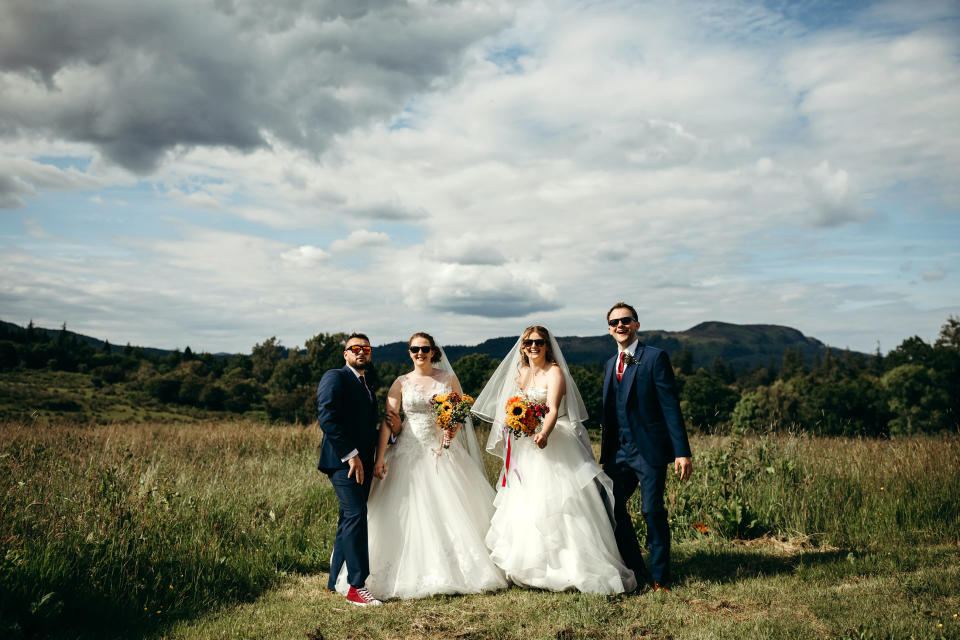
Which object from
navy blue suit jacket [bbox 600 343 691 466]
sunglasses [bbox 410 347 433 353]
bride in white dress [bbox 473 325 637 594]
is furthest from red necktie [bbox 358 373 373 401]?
navy blue suit jacket [bbox 600 343 691 466]

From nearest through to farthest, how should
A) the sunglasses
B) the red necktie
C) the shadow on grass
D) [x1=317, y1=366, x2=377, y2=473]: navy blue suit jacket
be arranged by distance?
[x1=317, y1=366, x2=377, y2=473]: navy blue suit jacket, the red necktie, the shadow on grass, the sunglasses

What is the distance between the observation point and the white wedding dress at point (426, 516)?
582 cm

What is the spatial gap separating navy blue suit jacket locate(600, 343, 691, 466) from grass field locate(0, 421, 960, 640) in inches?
51.7

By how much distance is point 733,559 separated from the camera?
6.90 meters

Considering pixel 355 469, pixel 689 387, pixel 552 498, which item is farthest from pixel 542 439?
pixel 689 387

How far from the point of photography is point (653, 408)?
5.79m

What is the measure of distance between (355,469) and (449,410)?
1080 mm

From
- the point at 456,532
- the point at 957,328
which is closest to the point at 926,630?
the point at 456,532

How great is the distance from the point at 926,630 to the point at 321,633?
15.2 ft

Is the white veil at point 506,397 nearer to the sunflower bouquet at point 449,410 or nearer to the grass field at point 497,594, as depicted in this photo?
the sunflower bouquet at point 449,410

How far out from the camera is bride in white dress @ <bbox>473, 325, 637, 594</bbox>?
5625mm

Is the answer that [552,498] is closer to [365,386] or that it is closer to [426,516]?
[426,516]

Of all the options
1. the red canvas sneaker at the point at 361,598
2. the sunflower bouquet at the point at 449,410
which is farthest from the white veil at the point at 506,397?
the red canvas sneaker at the point at 361,598

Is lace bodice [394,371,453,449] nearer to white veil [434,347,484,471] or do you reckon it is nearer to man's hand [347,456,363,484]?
white veil [434,347,484,471]
